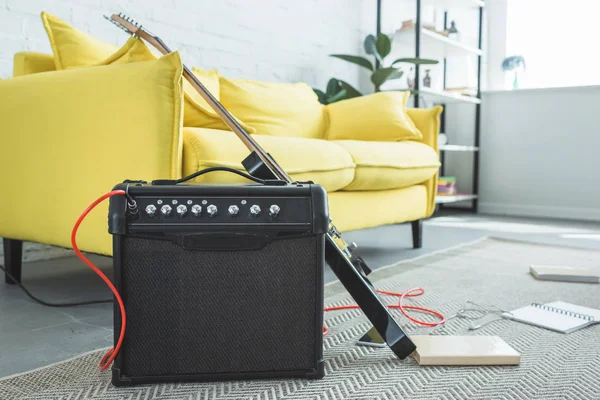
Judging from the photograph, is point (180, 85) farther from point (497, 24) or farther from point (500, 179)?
point (497, 24)

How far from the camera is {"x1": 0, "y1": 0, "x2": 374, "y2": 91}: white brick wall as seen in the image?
2053mm

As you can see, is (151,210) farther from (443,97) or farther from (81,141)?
(443,97)

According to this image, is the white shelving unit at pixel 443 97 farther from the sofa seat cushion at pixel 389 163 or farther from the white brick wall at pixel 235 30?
the sofa seat cushion at pixel 389 163

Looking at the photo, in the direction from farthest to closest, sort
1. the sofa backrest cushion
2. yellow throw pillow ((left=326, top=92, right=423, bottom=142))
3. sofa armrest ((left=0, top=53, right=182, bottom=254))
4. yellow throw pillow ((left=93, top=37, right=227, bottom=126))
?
yellow throw pillow ((left=326, top=92, right=423, bottom=142))
the sofa backrest cushion
yellow throw pillow ((left=93, top=37, right=227, bottom=126))
sofa armrest ((left=0, top=53, right=182, bottom=254))

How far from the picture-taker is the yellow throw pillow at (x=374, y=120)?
97.0 inches

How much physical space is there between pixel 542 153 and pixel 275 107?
2.28 m

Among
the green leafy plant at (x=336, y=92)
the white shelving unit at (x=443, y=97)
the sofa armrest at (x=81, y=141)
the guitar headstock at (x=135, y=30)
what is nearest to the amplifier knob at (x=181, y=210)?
the sofa armrest at (x=81, y=141)

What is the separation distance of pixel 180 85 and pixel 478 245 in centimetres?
169

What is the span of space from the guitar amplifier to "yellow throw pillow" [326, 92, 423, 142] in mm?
1603

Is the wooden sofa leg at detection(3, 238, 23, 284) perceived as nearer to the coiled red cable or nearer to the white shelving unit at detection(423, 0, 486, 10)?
the coiled red cable

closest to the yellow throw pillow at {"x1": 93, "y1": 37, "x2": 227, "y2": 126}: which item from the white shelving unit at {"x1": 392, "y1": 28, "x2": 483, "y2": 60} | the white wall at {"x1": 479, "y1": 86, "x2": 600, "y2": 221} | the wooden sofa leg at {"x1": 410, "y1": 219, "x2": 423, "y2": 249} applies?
the wooden sofa leg at {"x1": 410, "y1": 219, "x2": 423, "y2": 249}

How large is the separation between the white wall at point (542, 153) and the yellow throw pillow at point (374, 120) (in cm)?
167

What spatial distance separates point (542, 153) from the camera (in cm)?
384

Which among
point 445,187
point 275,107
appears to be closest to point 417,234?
point 275,107
